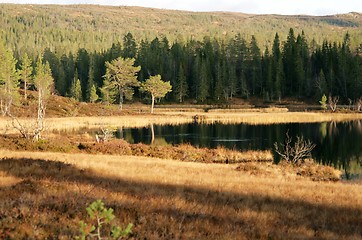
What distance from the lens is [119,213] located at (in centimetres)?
1050

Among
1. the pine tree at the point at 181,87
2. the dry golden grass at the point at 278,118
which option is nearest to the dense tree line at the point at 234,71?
the pine tree at the point at 181,87

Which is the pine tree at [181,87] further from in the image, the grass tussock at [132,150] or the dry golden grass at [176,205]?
the dry golden grass at [176,205]

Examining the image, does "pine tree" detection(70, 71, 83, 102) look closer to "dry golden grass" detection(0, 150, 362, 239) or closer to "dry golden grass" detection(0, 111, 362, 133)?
"dry golden grass" detection(0, 111, 362, 133)

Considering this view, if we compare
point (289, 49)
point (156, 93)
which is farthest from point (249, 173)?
point (289, 49)

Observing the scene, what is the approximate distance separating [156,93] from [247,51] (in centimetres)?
5340

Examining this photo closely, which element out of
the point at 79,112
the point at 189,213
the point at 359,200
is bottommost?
the point at 79,112

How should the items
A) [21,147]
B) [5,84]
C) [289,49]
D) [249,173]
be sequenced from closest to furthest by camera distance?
[249,173]
[21,147]
[5,84]
[289,49]

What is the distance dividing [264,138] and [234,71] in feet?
267

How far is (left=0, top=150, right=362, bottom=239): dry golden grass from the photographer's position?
30.8 ft

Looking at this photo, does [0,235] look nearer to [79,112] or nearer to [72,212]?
[72,212]

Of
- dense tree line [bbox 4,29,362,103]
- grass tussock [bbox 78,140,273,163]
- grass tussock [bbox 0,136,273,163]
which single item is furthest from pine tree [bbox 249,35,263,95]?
grass tussock [bbox 0,136,273,163]

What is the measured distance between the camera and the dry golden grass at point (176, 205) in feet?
30.8

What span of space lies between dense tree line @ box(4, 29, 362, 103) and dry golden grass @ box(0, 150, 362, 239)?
93.7m

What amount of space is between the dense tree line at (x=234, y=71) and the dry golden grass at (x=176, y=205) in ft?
307
